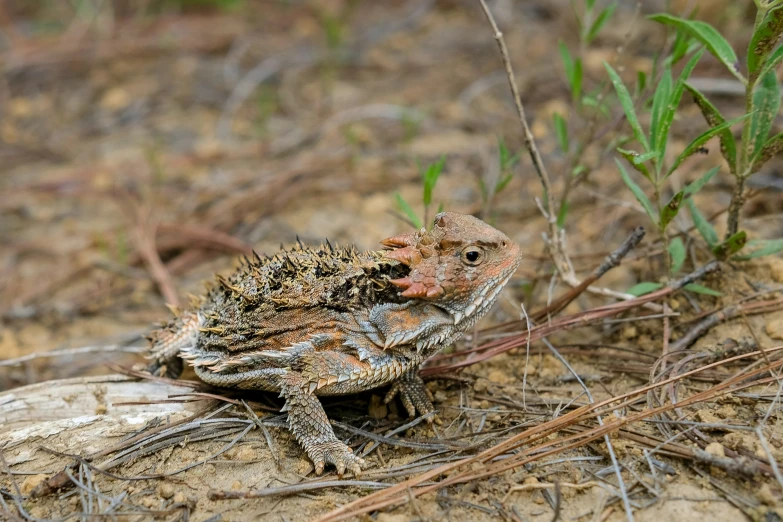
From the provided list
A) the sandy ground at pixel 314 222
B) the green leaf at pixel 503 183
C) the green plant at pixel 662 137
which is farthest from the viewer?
the green leaf at pixel 503 183

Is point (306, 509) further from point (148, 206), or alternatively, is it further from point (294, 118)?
point (294, 118)

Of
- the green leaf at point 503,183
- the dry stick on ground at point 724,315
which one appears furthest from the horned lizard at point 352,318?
the dry stick on ground at point 724,315

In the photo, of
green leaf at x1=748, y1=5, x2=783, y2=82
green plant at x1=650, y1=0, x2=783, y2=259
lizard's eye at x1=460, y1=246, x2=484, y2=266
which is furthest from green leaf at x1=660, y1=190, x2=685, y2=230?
lizard's eye at x1=460, y1=246, x2=484, y2=266

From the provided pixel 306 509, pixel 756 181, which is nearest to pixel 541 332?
pixel 306 509

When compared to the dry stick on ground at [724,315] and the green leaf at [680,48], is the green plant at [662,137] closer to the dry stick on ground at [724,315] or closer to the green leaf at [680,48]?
the green leaf at [680,48]

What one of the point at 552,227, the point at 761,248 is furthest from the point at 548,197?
the point at 761,248

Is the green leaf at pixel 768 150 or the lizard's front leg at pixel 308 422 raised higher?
the green leaf at pixel 768 150
